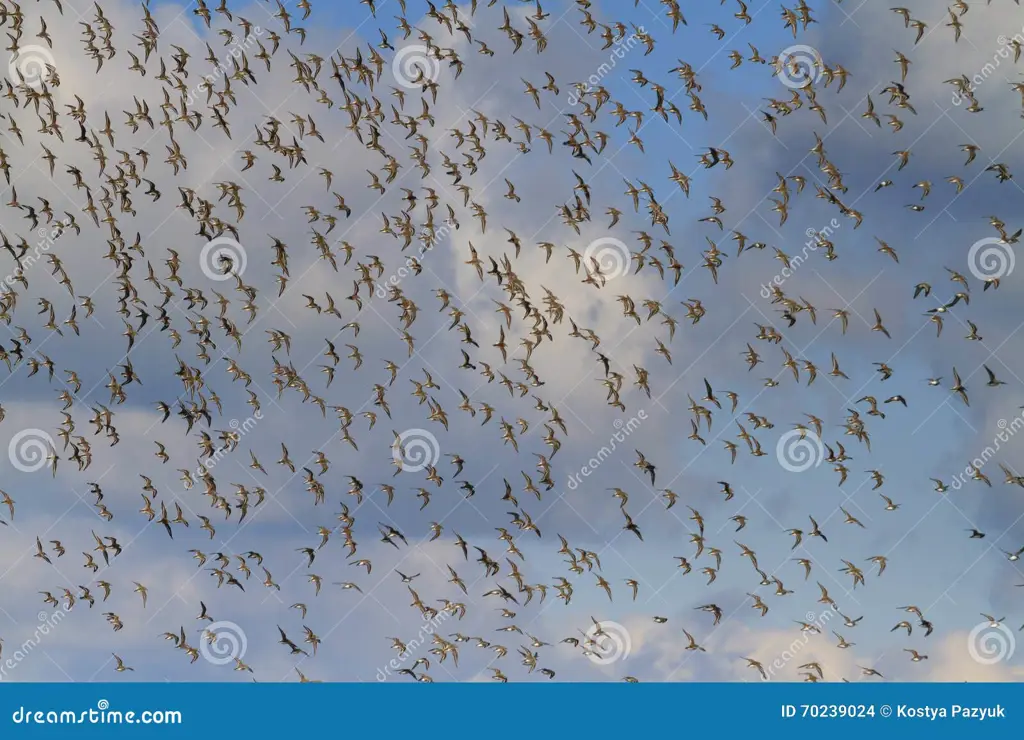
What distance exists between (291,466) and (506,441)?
743 centimetres

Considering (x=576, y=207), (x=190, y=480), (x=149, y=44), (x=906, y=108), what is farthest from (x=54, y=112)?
(x=906, y=108)

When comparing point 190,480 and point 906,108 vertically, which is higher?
point 906,108

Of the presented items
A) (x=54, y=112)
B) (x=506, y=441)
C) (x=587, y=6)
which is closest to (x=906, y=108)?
(x=587, y=6)

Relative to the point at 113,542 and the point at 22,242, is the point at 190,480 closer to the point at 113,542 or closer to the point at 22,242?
the point at 113,542

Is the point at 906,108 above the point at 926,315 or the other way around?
above

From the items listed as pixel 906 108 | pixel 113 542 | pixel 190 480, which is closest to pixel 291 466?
pixel 190 480

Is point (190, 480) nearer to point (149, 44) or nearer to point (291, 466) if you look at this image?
point (291, 466)

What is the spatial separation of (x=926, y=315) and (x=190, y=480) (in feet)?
83.4

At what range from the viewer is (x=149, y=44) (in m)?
55.3

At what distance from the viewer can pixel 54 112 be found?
5594cm
